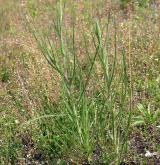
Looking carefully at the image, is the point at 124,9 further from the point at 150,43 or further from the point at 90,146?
the point at 90,146

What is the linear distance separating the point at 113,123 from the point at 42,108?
0.63 m

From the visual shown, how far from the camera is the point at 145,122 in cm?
309

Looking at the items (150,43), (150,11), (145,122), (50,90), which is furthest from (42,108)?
(150,11)

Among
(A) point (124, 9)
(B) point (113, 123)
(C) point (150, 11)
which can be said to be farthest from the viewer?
(A) point (124, 9)

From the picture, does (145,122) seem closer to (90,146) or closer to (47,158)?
(90,146)

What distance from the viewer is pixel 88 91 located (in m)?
3.10

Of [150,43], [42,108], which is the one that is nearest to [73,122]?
[42,108]

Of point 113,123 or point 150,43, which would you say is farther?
point 150,43

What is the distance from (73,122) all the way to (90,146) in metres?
0.22

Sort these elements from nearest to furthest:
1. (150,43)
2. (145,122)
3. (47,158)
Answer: (47,158) < (145,122) < (150,43)

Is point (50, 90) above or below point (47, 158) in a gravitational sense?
above

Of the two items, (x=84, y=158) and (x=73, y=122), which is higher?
(x=73, y=122)

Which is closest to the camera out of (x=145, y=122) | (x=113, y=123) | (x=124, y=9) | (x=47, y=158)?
(x=113, y=123)

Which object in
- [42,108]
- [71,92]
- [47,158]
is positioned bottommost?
[47,158]
